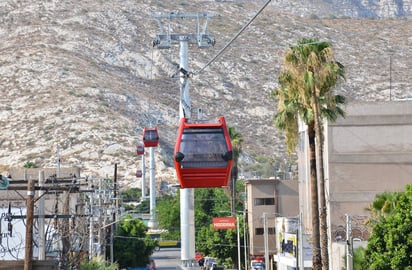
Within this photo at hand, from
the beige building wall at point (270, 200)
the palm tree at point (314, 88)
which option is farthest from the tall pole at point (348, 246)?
the beige building wall at point (270, 200)

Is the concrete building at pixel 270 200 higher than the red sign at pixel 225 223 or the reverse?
higher

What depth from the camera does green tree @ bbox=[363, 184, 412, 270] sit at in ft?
147

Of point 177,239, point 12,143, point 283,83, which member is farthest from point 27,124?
point 283,83

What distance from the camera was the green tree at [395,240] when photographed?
44.7m

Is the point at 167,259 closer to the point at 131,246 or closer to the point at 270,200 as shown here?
the point at 131,246

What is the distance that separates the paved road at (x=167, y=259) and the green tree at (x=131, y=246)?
337 cm

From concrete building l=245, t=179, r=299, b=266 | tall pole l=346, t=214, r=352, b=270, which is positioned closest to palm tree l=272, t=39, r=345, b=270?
tall pole l=346, t=214, r=352, b=270

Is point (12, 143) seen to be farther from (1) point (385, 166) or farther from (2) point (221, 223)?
(1) point (385, 166)

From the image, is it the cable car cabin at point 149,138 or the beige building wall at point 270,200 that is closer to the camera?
the beige building wall at point 270,200

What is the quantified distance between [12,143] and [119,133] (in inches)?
688

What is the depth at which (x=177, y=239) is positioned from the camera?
5305 inches

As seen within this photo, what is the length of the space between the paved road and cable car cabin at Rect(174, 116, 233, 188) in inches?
2335

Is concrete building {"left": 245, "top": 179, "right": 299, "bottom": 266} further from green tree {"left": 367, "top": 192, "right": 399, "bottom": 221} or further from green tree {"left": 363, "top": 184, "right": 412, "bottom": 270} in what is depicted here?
green tree {"left": 363, "top": 184, "right": 412, "bottom": 270}

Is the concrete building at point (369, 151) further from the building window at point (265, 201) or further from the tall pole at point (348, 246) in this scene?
the building window at point (265, 201)
